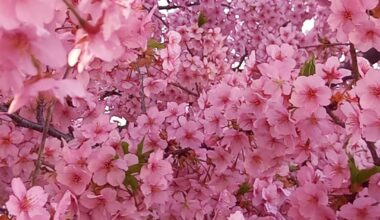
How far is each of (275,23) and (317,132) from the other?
2704 millimetres

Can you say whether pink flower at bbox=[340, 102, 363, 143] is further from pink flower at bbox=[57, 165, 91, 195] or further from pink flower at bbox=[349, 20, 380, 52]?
pink flower at bbox=[57, 165, 91, 195]

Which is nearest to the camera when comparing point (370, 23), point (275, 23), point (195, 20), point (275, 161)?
point (370, 23)

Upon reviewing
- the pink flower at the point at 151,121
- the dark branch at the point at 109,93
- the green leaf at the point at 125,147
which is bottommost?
the dark branch at the point at 109,93

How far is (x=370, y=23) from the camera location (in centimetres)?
165

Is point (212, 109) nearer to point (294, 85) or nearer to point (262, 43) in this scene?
point (294, 85)

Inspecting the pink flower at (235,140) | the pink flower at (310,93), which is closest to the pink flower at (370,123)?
the pink flower at (310,93)

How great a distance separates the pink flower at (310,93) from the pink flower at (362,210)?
263mm

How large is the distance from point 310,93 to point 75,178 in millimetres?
606

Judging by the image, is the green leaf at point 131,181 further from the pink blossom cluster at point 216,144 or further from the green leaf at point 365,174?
the green leaf at point 365,174

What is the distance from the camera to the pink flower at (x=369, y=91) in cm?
161

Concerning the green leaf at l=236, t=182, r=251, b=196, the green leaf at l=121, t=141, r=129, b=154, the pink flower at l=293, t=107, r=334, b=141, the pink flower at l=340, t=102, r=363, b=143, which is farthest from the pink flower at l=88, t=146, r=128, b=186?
the green leaf at l=236, t=182, r=251, b=196

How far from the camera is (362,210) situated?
1.76m

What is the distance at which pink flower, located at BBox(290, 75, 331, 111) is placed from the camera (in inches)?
66.3

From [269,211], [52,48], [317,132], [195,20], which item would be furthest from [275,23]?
[52,48]
